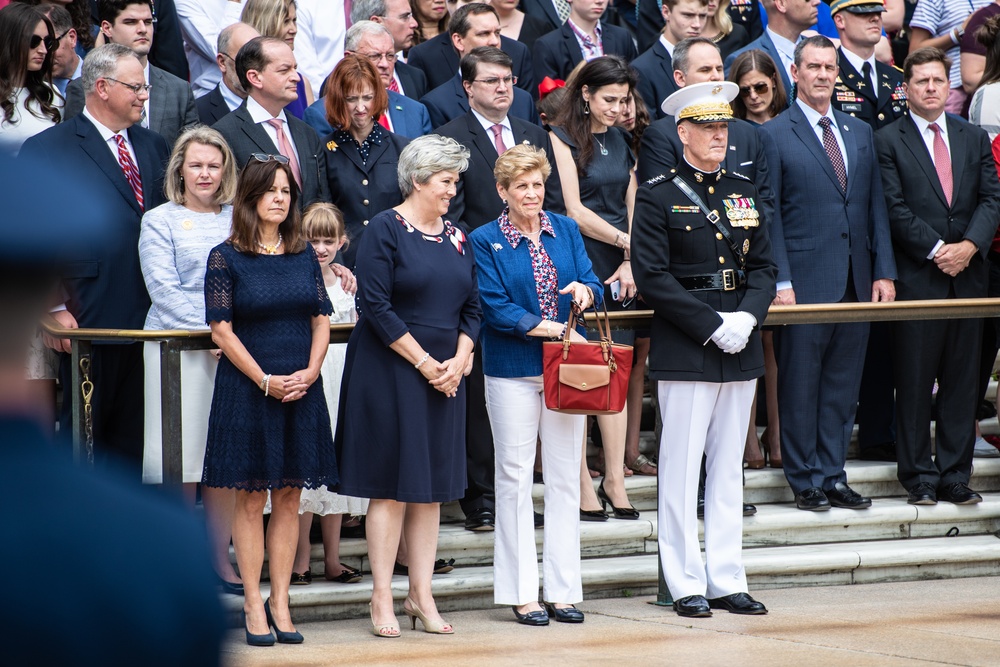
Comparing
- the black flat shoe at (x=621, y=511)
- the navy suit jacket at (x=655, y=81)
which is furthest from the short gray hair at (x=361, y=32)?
the black flat shoe at (x=621, y=511)

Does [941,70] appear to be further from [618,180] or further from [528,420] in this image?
[528,420]

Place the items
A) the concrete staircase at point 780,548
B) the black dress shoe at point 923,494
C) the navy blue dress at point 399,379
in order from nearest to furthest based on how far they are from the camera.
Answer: the navy blue dress at point 399,379
the concrete staircase at point 780,548
the black dress shoe at point 923,494

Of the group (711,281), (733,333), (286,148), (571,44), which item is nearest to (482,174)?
(286,148)

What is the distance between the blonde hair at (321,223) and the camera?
5910 mm

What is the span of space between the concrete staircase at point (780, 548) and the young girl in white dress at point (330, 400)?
10 cm

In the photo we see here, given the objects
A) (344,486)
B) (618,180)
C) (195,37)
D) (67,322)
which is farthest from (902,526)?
(195,37)

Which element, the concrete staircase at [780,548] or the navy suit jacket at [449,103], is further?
the navy suit jacket at [449,103]

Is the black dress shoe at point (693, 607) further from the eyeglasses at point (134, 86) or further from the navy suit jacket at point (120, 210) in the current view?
the eyeglasses at point (134, 86)

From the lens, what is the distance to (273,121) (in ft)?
20.8

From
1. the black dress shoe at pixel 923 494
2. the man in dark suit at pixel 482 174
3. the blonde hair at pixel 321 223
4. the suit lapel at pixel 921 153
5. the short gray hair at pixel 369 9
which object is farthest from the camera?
the short gray hair at pixel 369 9

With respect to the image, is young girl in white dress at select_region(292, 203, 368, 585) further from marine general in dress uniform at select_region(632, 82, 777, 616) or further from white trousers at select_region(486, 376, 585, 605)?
marine general in dress uniform at select_region(632, 82, 777, 616)

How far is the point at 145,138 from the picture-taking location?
5.99 meters

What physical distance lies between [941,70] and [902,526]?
2.35m

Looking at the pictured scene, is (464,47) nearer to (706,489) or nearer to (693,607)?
(706,489)
